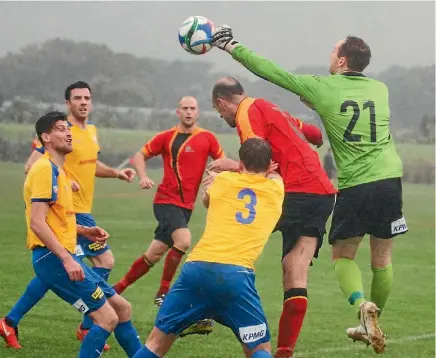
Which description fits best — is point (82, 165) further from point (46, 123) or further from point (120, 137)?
point (120, 137)

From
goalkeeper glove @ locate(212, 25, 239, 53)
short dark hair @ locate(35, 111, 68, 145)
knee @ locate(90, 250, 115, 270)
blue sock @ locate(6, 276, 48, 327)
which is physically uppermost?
goalkeeper glove @ locate(212, 25, 239, 53)

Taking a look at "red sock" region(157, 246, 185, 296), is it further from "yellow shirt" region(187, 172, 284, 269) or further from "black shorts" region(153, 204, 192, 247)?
"yellow shirt" region(187, 172, 284, 269)

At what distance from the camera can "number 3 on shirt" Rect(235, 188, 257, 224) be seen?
18.3ft

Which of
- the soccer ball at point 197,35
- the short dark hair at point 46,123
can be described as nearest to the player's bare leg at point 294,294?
the soccer ball at point 197,35

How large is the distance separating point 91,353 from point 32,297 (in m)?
1.55

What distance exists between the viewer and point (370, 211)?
7062mm

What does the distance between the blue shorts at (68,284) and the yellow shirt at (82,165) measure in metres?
2.02

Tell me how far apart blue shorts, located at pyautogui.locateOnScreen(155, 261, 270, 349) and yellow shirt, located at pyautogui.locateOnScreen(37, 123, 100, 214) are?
9.80 feet

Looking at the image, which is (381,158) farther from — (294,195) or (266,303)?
(266,303)

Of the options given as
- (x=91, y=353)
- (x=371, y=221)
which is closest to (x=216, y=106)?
(x=371, y=221)

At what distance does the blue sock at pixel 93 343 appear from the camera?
6293mm

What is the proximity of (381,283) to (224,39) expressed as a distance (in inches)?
85.4

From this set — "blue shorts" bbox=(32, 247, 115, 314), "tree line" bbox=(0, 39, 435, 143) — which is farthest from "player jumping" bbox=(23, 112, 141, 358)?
"tree line" bbox=(0, 39, 435, 143)

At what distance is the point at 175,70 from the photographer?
25.5 meters
